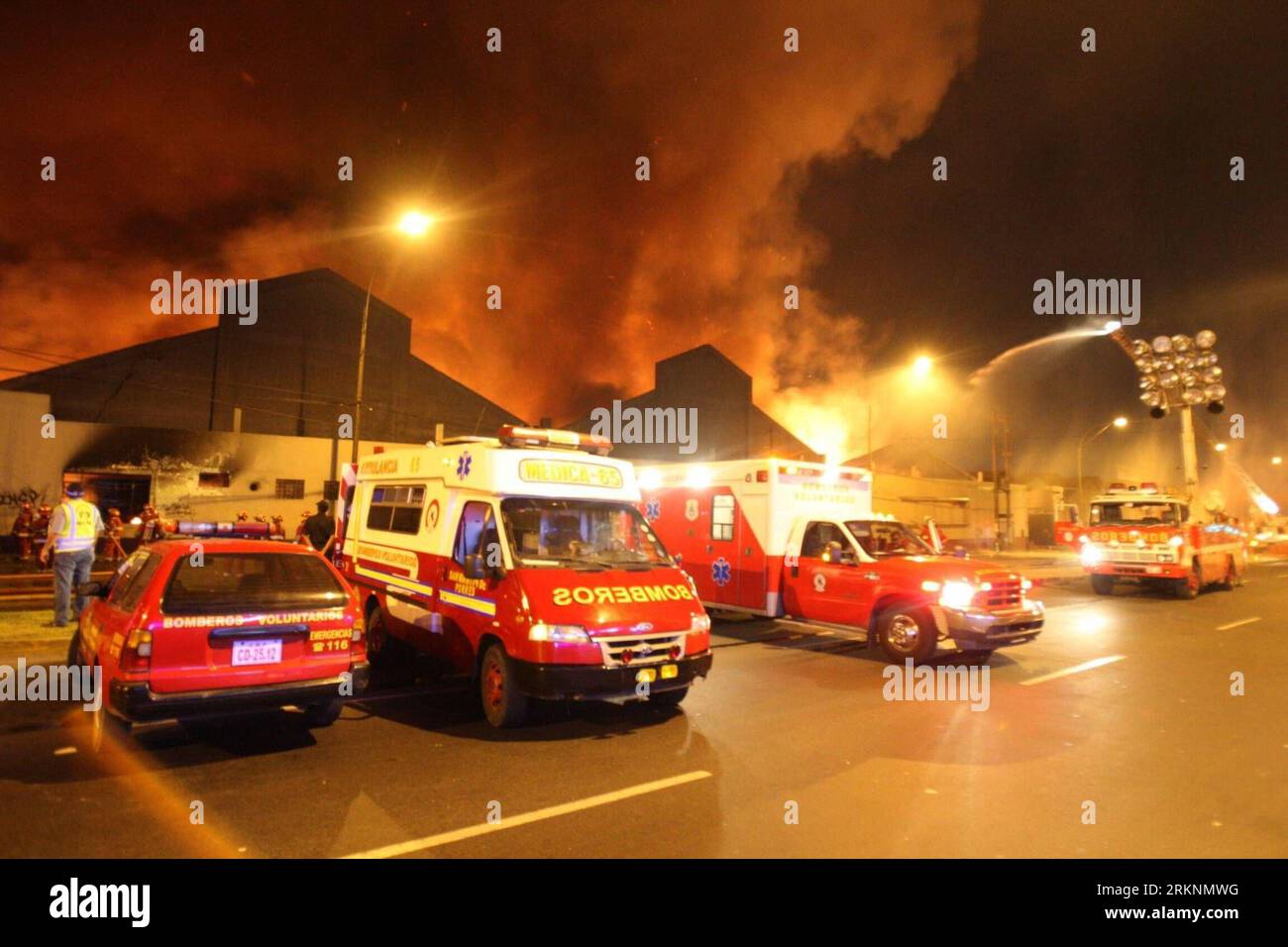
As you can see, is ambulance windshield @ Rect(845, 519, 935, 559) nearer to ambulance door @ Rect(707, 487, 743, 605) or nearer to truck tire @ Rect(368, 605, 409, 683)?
ambulance door @ Rect(707, 487, 743, 605)

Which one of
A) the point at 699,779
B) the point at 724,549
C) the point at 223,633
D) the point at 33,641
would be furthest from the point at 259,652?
the point at 724,549

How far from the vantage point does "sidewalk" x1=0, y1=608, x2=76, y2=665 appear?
897cm

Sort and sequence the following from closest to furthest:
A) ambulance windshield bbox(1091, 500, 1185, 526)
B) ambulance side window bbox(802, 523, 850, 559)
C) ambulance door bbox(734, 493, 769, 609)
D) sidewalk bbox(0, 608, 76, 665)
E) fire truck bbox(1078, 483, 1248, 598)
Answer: sidewalk bbox(0, 608, 76, 665) → ambulance side window bbox(802, 523, 850, 559) → ambulance door bbox(734, 493, 769, 609) → fire truck bbox(1078, 483, 1248, 598) → ambulance windshield bbox(1091, 500, 1185, 526)

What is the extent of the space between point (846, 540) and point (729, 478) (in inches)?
92.8

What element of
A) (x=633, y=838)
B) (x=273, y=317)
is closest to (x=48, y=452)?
(x=273, y=317)

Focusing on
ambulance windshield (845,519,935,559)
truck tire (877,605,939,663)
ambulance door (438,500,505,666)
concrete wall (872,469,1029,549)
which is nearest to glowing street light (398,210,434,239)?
ambulance door (438,500,505,666)

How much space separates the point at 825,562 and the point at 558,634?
5.50 metres

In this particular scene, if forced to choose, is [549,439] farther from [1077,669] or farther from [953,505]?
[953,505]

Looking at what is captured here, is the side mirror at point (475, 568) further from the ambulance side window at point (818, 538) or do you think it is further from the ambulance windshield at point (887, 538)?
the ambulance windshield at point (887, 538)

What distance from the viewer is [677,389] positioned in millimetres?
59094

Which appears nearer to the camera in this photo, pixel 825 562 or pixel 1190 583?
pixel 825 562

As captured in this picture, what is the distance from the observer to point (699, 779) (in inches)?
205

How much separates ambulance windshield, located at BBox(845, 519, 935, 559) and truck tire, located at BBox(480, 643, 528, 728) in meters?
5.67
